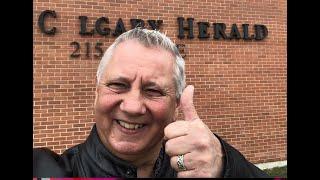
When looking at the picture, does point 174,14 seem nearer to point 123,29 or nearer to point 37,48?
point 123,29

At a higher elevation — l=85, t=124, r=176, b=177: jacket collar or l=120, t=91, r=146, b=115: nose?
l=120, t=91, r=146, b=115: nose

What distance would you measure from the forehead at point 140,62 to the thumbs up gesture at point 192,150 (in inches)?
12.7

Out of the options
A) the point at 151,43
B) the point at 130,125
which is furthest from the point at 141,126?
the point at 151,43

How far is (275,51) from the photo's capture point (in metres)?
6.66

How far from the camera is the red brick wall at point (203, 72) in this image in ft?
16.4

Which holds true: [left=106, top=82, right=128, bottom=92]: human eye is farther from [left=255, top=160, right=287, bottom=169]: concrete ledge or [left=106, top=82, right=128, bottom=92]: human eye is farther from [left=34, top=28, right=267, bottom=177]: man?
[left=255, top=160, right=287, bottom=169]: concrete ledge

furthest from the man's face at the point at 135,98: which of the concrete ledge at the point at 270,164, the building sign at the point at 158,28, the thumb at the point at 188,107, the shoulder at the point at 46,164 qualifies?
the concrete ledge at the point at 270,164

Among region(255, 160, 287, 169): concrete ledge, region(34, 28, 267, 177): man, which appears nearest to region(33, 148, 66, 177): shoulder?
region(34, 28, 267, 177): man

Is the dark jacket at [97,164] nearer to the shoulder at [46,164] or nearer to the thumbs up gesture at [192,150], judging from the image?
the shoulder at [46,164]

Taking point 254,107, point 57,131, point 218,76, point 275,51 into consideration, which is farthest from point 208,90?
point 57,131

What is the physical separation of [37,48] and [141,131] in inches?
133

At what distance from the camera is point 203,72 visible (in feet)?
19.7

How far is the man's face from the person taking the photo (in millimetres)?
1941

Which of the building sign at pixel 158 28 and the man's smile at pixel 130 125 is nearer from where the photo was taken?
the man's smile at pixel 130 125
